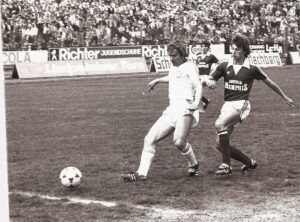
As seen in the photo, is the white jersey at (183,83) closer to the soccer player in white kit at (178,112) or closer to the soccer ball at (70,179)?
the soccer player in white kit at (178,112)

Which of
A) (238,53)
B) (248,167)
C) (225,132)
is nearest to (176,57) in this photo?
(238,53)

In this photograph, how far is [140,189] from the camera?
27.1ft

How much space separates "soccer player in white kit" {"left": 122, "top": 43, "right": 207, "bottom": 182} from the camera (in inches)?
346

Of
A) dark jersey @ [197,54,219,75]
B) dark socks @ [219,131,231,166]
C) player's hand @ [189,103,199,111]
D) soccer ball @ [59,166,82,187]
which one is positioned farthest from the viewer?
dark jersey @ [197,54,219,75]

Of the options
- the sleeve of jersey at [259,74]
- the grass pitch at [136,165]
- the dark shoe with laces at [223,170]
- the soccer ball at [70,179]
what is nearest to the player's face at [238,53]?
the sleeve of jersey at [259,74]

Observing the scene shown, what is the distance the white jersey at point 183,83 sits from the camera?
349 inches

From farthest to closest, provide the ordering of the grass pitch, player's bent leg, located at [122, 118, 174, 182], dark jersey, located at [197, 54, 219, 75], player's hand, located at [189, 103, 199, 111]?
dark jersey, located at [197, 54, 219, 75] → player's bent leg, located at [122, 118, 174, 182] → player's hand, located at [189, 103, 199, 111] → the grass pitch

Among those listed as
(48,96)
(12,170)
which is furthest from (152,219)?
(48,96)

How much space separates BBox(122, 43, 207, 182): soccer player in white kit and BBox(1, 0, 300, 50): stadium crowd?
25.1m

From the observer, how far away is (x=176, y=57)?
349 inches

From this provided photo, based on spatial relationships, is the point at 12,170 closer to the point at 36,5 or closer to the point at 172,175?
the point at 172,175

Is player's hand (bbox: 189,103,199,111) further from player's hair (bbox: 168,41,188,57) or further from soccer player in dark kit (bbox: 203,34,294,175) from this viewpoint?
player's hair (bbox: 168,41,188,57)

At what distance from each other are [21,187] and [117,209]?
1.88 meters

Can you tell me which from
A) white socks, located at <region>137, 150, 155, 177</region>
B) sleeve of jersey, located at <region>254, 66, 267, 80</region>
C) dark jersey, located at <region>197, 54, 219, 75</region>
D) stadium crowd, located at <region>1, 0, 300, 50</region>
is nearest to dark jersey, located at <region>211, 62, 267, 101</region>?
sleeve of jersey, located at <region>254, 66, 267, 80</region>
